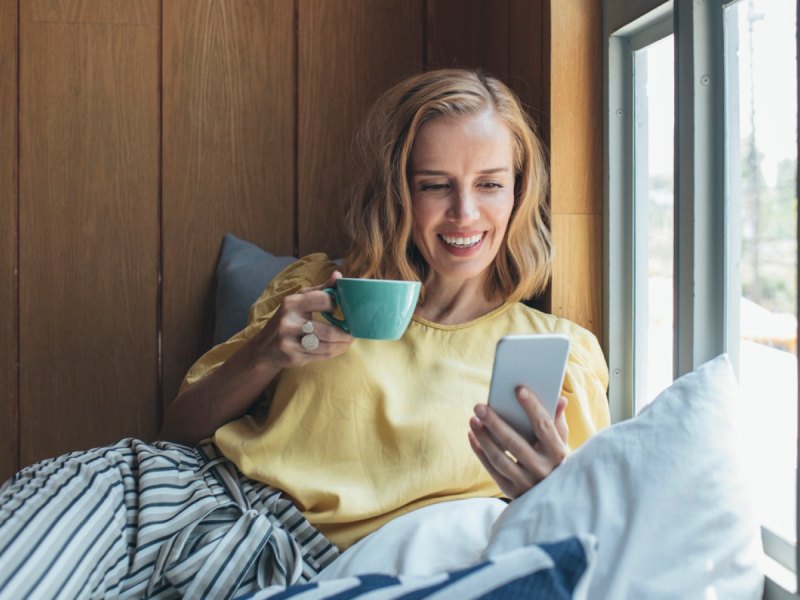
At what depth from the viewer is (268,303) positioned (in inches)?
54.3

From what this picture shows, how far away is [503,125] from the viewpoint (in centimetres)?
129

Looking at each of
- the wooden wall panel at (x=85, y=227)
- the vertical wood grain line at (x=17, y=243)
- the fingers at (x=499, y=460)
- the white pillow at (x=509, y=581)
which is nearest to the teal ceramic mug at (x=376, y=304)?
the fingers at (x=499, y=460)

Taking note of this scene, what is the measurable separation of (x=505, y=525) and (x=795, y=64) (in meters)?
0.61

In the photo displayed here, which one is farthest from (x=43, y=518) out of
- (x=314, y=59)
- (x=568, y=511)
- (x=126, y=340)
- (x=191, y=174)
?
(x=314, y=59)

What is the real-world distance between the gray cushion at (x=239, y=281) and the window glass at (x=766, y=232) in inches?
34.6

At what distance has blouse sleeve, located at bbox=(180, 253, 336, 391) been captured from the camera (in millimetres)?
1339

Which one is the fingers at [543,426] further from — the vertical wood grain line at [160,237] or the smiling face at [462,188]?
the vertical wood grain line at [160,237]

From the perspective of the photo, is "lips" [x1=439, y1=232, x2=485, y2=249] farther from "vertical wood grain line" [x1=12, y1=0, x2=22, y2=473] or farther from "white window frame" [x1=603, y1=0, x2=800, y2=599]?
"vertical wood grain line" [x1=12, y1=0, x2=22, y2=473]

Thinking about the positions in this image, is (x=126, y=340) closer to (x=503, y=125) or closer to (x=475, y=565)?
(x=503, y=125)


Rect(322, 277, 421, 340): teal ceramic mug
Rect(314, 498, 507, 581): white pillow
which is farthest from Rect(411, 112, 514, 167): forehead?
Rect(314, 498, 507, 581): white pillow

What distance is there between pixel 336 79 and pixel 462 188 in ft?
1.98

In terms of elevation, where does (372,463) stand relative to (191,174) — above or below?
below

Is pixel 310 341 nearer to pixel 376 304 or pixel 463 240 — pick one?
pixel 376 304

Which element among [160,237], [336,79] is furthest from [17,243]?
[336,79]
